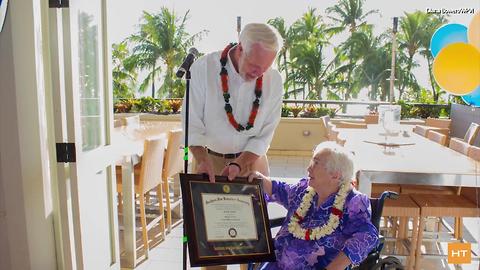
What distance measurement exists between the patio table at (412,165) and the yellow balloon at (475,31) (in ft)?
2.46

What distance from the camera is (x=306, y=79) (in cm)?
1556

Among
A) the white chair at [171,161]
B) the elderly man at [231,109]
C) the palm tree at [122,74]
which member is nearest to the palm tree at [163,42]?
the palm tree at [122,74]

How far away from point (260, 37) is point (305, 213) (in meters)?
0.77

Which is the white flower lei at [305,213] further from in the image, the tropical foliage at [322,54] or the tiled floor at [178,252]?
the tropical foliage at [322,54]

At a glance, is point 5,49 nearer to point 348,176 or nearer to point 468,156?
point 348,176

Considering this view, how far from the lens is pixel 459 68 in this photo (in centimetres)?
219

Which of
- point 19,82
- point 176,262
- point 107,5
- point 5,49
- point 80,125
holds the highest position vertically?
point 107,5

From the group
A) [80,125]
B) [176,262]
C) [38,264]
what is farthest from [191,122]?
[176,262]

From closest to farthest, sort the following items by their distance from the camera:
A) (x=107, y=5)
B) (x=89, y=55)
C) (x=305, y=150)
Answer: (x=89, y=55), (x=107, y=5), (x=305, y=150)

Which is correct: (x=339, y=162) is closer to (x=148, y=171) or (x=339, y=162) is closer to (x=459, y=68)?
(x=459, y=68)

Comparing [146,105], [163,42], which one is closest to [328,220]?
[146,105]

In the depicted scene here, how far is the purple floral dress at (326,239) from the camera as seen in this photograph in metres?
1.60

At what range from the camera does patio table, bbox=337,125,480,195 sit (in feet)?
7.84

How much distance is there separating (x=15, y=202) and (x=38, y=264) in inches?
13.0
